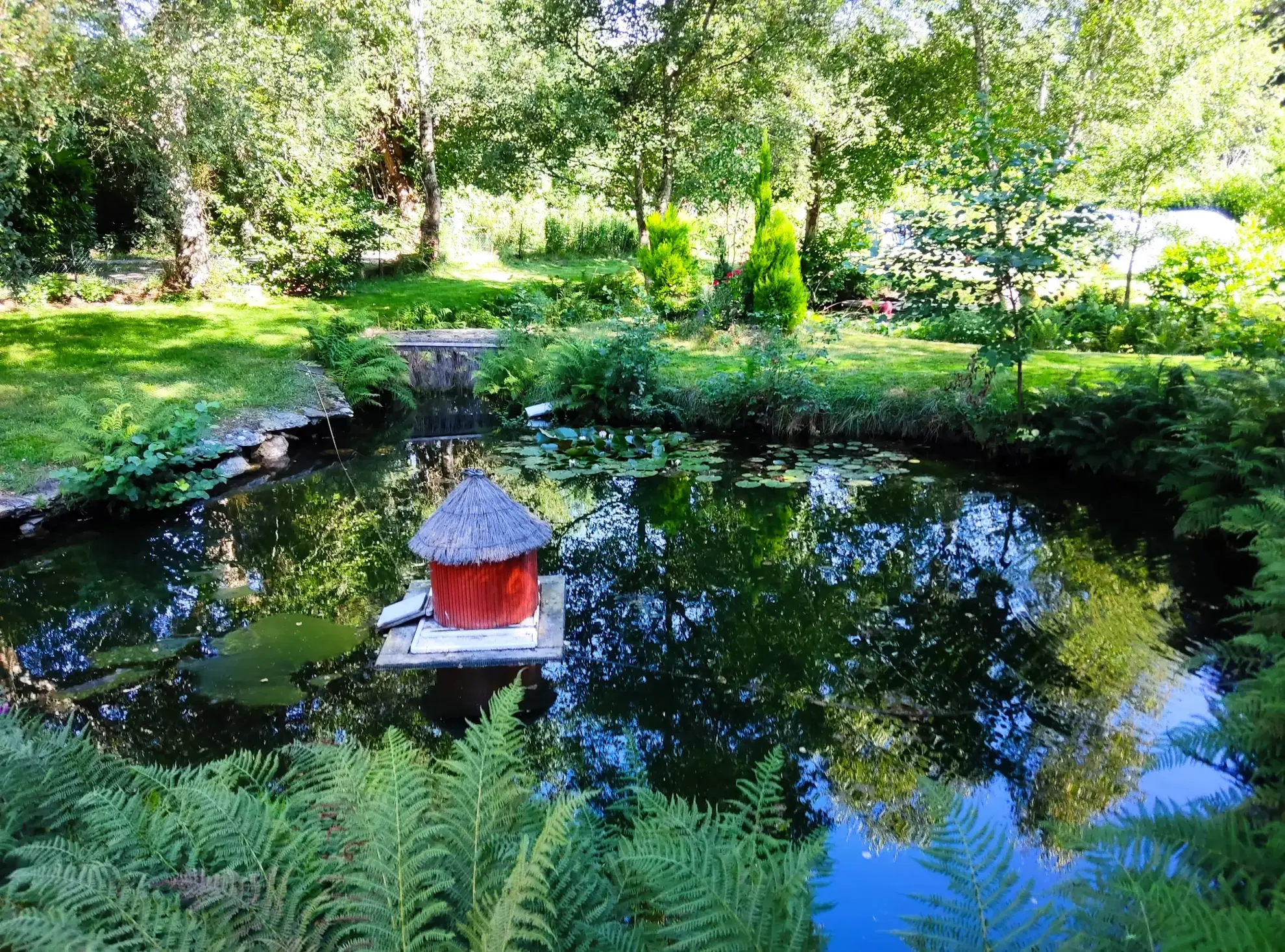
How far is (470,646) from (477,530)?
2.21ft

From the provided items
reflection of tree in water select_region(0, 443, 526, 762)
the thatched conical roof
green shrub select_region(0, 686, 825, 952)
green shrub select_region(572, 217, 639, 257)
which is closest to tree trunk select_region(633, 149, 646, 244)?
green shrub select_region(572, 217, 639, 257)

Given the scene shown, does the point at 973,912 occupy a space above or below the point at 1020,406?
above

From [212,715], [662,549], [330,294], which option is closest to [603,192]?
[330,294]

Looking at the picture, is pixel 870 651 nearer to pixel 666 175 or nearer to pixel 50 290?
pixel 666 175

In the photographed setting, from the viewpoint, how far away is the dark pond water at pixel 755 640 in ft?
12.3

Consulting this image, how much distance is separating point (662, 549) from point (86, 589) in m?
4.36

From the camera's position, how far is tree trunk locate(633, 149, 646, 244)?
44.4 ft

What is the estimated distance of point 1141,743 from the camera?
3.82 m

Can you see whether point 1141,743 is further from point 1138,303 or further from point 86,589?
point 1138,303

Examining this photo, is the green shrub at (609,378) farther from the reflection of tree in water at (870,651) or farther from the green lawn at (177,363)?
the reflection of tree in water at (870,651)

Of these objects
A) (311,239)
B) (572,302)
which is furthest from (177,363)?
(572,302)

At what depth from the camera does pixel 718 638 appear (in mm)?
5066

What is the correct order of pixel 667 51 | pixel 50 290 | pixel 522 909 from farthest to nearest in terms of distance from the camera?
pixel 667 51
pixel 50 290
pixel 522 909

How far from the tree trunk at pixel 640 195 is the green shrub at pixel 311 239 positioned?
16.6ft
